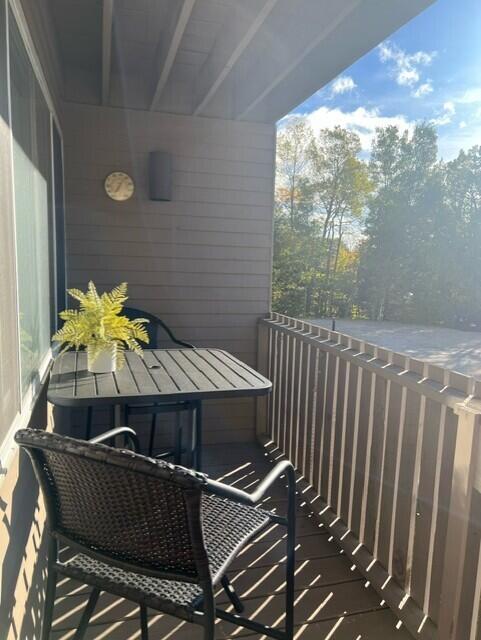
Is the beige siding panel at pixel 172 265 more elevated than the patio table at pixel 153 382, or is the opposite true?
the beige siding panel at pixel 172 265

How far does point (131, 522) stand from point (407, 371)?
4.45 ft

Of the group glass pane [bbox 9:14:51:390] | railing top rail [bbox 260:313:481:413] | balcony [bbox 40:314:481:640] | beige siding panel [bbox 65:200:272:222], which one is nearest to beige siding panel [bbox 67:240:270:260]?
beige siding panel [bbox 65:200:272:222]

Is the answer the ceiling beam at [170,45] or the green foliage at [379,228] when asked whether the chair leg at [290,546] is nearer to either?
the ceiling beam at [170,45]

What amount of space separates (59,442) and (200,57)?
3.11m

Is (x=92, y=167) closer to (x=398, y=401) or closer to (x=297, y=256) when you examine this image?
(x=398, y=401)

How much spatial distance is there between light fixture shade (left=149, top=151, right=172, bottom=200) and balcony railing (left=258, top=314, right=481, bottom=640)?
1618 mm

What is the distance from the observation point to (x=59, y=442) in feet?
3.30

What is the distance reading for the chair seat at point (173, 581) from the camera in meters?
1.11

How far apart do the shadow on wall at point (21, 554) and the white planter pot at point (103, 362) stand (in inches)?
12.6

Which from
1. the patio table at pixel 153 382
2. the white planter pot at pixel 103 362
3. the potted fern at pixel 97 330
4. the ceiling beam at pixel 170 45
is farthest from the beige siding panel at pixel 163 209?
the white planter pot at pixel 103 362

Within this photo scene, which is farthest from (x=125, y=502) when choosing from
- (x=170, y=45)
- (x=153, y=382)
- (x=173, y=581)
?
(x=170, y=45)

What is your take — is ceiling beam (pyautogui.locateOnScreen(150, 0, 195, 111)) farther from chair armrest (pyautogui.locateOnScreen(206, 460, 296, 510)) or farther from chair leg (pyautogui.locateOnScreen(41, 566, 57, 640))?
chair leg (pyautogui.locateOnScreen(41, 566, 57, 640))

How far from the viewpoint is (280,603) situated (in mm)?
1962

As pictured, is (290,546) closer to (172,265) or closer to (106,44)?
(172,265)
